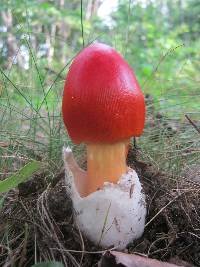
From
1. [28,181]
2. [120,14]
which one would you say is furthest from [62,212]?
[120,14]

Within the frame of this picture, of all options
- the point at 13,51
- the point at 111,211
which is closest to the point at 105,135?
the point at 111,211

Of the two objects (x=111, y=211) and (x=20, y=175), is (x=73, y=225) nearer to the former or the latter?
(x=111, y=211)

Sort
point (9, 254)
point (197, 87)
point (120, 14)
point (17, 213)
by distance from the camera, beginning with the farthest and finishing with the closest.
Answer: point (120, 14) → point (197, 87) → point (17, 213) → point (9, 254)

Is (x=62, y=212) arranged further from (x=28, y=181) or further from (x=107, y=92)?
(x=107, y=92)

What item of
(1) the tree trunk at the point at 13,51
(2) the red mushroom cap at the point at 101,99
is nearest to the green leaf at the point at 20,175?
(2) the red mushroom cap at the point at 101,99

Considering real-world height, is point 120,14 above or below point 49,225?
above

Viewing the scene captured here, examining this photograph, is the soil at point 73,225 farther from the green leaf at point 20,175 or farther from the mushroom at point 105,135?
the green leaf at point 20,175

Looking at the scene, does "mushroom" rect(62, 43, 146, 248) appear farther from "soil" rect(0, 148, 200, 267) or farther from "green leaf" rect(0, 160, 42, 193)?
"green leaf" rect(0, 160, 42, 193)
